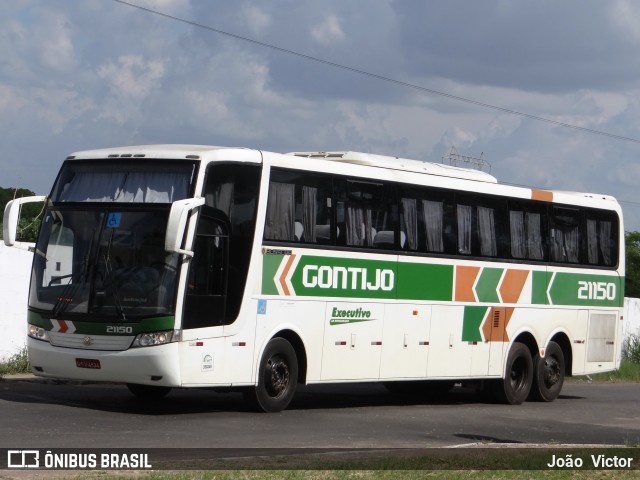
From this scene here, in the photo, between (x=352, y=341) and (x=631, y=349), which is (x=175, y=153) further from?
(x=631, y=349)

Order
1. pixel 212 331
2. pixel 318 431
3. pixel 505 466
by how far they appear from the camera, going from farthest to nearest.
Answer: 1. pixel 212 331
2. pixel 318 431
3. pixel 505 466

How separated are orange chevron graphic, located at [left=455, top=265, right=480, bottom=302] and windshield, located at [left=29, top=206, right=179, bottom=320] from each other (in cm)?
662

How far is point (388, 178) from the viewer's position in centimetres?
2027

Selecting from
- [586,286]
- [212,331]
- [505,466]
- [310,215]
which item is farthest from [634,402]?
[505,466]

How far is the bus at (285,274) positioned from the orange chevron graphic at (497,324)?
0.04 meters

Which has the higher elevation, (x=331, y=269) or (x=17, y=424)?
(x=331, y=269)

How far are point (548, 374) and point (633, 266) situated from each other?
172 ft

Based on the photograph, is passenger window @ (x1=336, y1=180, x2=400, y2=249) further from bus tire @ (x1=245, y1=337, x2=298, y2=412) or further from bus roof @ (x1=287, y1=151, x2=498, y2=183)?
bus tire @ (x1=245, y1=337, x2=298, y2=412)

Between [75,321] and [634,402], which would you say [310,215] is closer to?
[75,321]

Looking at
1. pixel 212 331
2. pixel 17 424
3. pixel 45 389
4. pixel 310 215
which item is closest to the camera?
pixel 17 424

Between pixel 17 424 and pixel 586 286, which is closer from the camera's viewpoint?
pixel 17 424

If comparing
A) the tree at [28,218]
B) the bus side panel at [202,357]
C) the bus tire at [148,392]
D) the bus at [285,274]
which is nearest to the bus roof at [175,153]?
the bus at [285,274]

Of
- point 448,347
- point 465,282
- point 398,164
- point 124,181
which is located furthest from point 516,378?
point 124,181

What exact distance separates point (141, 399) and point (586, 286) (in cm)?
973
